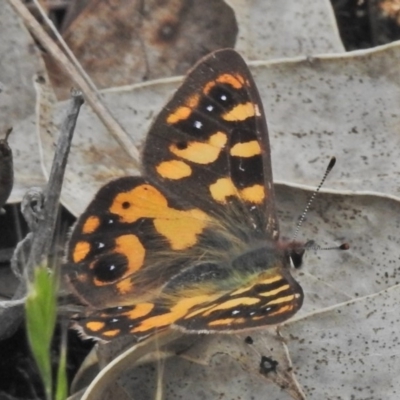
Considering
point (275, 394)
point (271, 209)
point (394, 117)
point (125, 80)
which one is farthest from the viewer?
point (125, 80)

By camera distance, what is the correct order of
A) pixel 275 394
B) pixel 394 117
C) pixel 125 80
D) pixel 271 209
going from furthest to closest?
pixel 125 80 → pixel 394 117 → pixel 271 209 → pixel 275 394

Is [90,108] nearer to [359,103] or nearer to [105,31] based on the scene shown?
[105,31]

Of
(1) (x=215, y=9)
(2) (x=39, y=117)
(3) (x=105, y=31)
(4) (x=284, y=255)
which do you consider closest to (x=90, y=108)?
(2) (x=39, y=117)

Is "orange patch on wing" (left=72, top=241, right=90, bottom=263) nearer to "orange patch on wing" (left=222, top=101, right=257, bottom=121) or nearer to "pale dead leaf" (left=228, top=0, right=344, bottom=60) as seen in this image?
"orange patch on wing" (left=222, top=101, right=257, bottom=121)

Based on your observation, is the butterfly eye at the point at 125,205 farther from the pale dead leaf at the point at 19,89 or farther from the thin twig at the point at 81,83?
the pale dead leaf at the point at 19,89

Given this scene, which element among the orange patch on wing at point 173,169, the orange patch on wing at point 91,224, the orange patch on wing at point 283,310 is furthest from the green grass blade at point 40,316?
the orange patch on wing at point 173,169

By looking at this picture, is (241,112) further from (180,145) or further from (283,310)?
(283,310)
